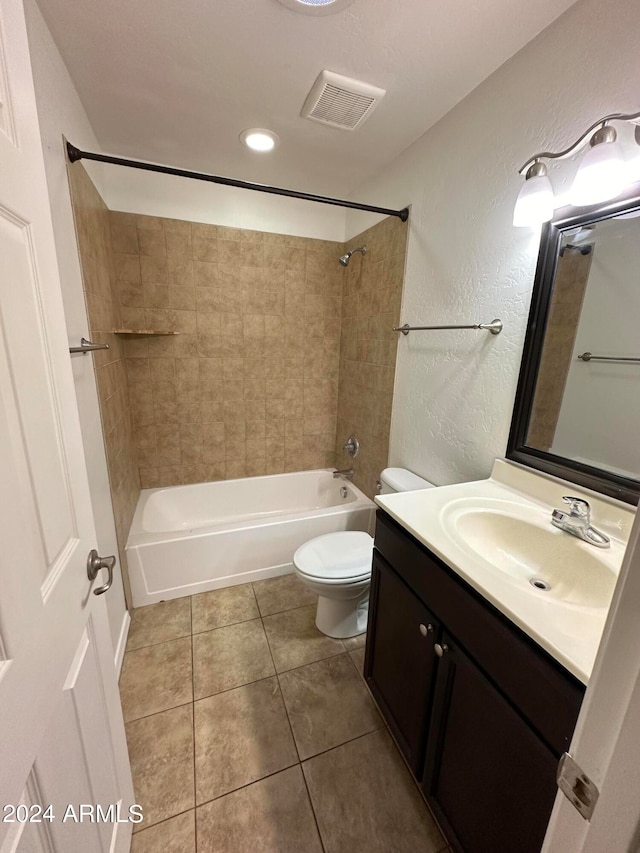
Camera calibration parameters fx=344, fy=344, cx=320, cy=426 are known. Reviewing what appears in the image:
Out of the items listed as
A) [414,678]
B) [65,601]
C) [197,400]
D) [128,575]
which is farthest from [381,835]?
[197,400]

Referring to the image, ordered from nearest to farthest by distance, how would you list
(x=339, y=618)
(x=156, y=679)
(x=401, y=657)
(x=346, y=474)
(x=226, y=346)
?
(x=401, y=657), (x=156, y=679), (x=339, y=618), (x=226, y=346), (x=346, y=474)

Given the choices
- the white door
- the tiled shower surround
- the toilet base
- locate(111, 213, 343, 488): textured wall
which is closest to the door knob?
the white door

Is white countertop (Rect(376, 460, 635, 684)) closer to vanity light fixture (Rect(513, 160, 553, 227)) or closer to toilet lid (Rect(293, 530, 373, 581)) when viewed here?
toilet lid (Rect(293, 530, 373, 581))

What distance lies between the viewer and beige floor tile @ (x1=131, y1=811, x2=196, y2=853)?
1002mm

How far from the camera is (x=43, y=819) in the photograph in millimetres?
542

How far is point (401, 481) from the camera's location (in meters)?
1.82

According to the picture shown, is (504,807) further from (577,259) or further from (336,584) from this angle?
(577,259)

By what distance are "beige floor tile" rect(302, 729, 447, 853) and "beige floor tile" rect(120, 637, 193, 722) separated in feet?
2.01

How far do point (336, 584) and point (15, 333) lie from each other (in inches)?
55.6

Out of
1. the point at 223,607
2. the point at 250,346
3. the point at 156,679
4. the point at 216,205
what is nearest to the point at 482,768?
the point at 156,679

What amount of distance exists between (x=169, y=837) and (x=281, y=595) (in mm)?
1049

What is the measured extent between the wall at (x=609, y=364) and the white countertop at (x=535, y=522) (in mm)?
157

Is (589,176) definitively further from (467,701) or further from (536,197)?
(467,701)

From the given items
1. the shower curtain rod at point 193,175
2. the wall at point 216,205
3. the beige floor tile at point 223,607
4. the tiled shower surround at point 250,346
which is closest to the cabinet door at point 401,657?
the beige floor tile at point 223,607
